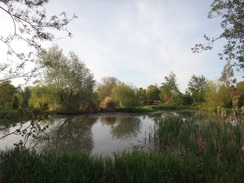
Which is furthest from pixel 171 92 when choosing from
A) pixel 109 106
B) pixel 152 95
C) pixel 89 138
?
pixel 89 138

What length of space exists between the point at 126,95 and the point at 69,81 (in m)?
9.26

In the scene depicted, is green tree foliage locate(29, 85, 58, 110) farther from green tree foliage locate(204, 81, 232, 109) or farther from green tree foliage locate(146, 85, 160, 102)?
green tree foliage locate(146, 85, 160, 102)

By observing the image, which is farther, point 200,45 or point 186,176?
point 200,45

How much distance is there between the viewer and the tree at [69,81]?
17.1 metres

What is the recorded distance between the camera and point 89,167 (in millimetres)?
2781

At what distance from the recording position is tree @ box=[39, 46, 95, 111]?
17141 millimetres

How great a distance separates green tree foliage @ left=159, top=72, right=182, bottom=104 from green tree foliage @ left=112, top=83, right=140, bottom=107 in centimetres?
1528

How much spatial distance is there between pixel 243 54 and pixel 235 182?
4.18m

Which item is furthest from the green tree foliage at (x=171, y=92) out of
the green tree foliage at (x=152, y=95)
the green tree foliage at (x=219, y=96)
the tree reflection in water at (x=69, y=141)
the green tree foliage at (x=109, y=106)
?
the tree reflection in water at (x=69, y=141)

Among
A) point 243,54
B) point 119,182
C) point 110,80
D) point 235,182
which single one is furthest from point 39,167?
point 110,80

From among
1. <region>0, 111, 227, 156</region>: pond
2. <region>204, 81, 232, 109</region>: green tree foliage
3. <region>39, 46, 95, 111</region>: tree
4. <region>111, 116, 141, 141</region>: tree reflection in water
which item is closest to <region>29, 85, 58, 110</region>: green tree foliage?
<region>39, 46, 95, 111</region>: tree

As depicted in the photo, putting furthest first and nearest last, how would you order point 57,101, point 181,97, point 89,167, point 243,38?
point 181,97 < point 57,101 < point 243,38 < point 89,167

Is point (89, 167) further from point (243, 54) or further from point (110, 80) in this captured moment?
point (110, 80)

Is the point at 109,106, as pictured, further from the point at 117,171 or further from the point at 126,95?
the point at 117,171
